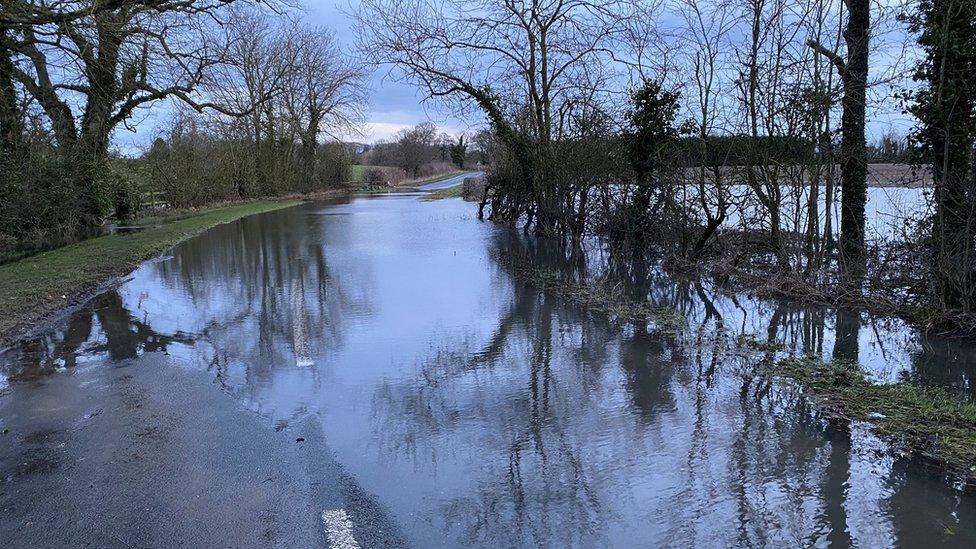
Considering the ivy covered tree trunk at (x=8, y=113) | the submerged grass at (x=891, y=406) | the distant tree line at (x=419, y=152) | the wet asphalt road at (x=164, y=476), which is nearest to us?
the wet asphalt road at (x=164, y=476)

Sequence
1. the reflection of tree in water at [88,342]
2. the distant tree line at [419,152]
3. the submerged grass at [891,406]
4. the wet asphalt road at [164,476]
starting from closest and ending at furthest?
1. the wet asphalt road at [164,476]
2. the submerged grass at [891,406]
3. the reflection of tree in water at [88,342]
4. the distant tree line at [419,152]

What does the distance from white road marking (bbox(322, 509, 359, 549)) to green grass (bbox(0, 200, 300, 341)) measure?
6544 mm

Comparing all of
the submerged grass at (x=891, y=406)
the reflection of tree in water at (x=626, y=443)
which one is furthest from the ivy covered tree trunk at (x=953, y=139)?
the submerged grass at (x=891, y=406)

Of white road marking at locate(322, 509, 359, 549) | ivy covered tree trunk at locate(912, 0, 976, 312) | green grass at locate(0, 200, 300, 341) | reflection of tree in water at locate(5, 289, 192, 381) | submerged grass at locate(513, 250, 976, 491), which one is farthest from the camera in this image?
green grass at locate(0, 200, 300, 341)

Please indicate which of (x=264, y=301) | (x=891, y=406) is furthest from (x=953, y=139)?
(x=264, y=301)

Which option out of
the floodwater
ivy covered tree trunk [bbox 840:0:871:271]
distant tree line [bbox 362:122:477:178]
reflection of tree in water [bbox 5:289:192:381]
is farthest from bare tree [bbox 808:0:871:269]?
distant tree line [bbox 362:122:477:178]

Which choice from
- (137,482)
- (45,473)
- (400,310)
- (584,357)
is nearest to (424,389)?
(584,357)

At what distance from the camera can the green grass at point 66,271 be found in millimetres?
9516

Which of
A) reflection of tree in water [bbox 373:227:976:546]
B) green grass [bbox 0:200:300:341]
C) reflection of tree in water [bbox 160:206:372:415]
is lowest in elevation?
reflection of tree in water [bbox 373:227:976:546]

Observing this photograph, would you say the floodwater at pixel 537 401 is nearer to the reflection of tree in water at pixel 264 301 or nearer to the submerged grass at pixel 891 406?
the reflection of tree in water at pixel 264 301

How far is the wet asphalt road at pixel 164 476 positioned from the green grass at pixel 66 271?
3.62 metres

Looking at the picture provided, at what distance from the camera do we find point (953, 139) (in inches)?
306

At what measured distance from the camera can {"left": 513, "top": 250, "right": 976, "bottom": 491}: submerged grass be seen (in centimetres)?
449

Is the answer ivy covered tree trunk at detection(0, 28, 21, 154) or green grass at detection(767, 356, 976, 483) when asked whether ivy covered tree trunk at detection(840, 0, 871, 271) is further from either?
ivy covered tree trunk at detection(0, 28, 21, 154)
